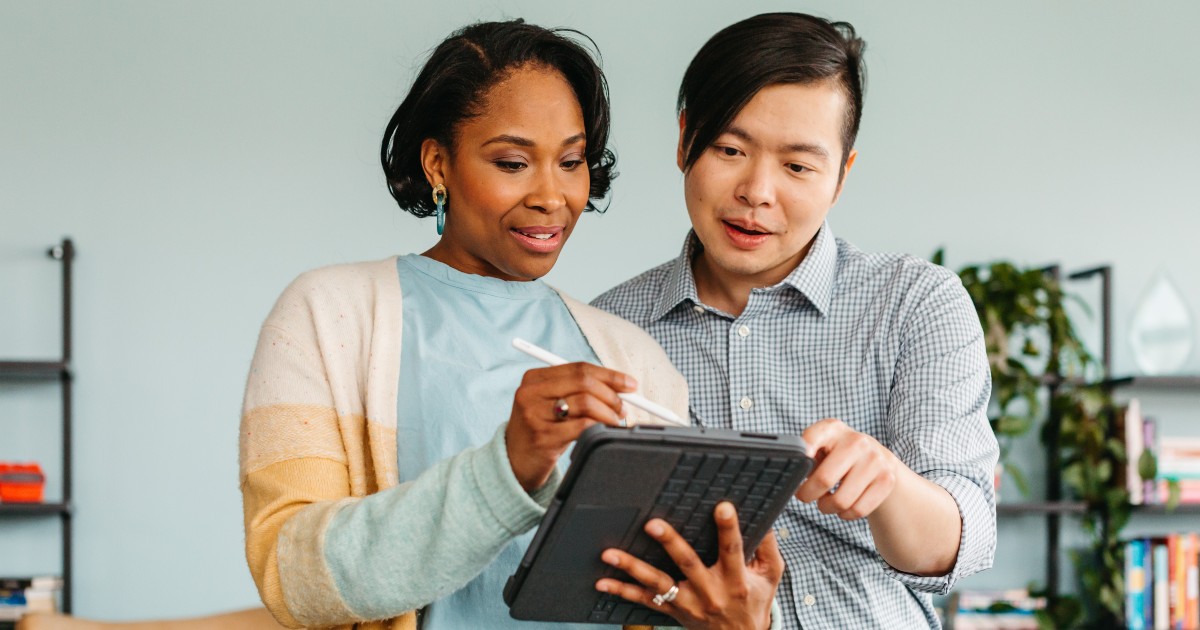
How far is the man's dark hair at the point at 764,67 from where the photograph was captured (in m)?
1.54

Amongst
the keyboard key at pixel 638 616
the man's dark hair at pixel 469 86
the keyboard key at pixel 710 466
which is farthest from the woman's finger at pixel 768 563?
the man's dark hair at pixel 469 86

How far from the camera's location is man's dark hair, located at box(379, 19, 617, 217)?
1.40 meters

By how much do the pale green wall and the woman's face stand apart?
2.49 m

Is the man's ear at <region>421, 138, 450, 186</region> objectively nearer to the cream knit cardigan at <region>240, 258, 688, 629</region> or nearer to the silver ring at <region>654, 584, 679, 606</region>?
the cream knit cardigan at <region>240, 258, 688, 629</region>

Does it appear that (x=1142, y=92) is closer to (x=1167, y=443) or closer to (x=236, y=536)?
(x=1167, y=443)

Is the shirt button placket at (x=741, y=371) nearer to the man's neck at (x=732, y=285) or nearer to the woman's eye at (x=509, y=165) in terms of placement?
the man's neck at (x=732, y=285)

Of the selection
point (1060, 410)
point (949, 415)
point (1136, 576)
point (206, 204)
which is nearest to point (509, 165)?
point (949, 415)

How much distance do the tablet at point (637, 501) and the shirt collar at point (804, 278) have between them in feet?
1.83

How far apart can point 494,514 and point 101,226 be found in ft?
10.3

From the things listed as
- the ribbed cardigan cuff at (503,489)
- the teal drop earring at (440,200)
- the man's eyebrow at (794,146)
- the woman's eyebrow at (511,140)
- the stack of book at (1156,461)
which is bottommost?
the stack of book at (1156,461)

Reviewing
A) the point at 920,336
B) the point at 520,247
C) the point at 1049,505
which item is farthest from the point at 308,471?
the point at 1049,505

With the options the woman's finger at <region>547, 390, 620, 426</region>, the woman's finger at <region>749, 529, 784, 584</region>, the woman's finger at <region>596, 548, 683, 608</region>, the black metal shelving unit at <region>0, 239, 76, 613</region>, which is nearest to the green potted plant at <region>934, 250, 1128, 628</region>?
the black metal shelving unit at <region>0, 239, 76, 613</region>

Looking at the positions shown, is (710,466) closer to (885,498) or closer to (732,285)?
(885,498)

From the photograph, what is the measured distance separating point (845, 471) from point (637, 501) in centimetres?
20
